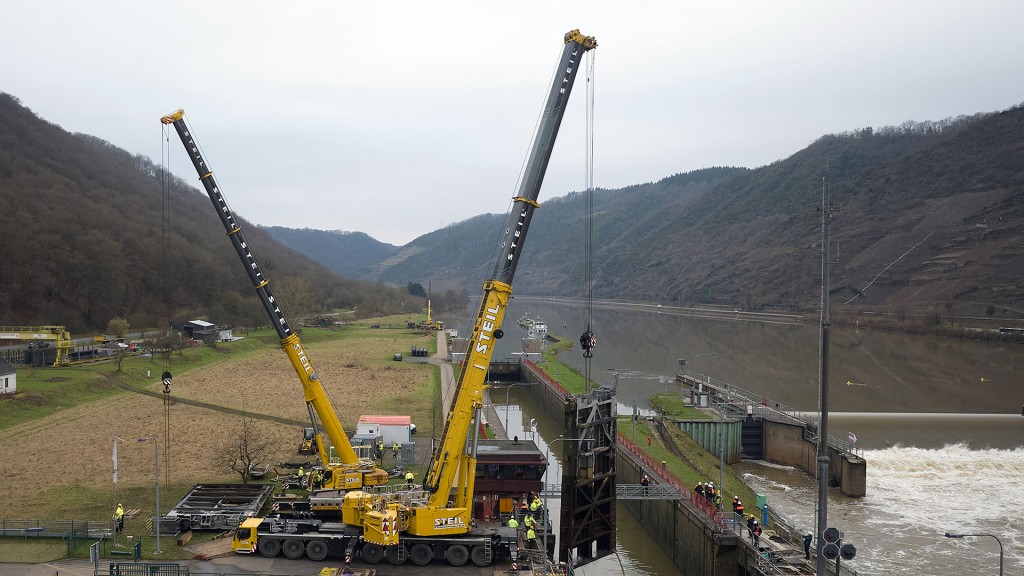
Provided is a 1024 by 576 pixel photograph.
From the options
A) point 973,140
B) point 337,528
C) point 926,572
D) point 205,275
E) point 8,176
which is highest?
point 973,140

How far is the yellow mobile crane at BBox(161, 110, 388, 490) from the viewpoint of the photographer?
97.7ft

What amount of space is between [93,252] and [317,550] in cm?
8898

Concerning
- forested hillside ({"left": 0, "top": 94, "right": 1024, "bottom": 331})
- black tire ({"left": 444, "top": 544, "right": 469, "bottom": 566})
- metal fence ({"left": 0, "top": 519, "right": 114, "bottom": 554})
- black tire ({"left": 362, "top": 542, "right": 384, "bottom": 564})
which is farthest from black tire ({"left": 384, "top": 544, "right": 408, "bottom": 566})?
forested hillside ({"left": 0, "top": 94, "right": 1024, "bottom": 331})

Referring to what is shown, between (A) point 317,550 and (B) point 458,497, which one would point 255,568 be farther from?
(B) point 458,497

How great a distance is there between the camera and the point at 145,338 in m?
88.5

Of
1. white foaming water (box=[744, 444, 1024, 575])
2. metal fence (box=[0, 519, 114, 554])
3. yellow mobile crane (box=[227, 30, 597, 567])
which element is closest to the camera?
yellow mobile crane (box=[227, 30, 597, 567])

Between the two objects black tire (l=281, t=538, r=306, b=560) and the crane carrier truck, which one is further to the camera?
black tire (l=281, t=538, r=306, b=560)

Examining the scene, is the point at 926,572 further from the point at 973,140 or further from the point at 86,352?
the point at 973,140

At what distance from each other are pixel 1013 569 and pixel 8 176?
129234 millimetres

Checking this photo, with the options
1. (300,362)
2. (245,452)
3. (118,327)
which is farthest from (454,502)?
(118,327)

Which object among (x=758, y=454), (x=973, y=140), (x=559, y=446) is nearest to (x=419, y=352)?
(x=559, y=446)

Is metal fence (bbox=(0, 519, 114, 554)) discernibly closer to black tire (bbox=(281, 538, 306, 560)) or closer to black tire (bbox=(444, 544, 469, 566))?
black tire (bbox=(281, 538, 306, 560))

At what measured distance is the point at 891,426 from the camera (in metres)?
58.4

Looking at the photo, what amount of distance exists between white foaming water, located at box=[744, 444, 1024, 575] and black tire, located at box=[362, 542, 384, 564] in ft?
66.8
